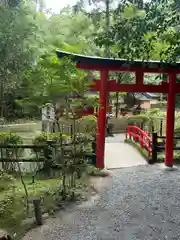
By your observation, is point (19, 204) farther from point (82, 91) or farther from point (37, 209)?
point (82, 91)

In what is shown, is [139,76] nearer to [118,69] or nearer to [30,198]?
[118,69]

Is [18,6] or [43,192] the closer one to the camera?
[43,192]

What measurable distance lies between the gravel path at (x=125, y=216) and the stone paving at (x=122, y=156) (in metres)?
1.15

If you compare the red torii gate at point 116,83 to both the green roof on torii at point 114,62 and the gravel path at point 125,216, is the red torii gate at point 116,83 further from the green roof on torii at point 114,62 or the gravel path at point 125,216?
the gravel path at point 125,216

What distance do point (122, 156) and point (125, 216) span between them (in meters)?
3.53

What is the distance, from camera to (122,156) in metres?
7.52

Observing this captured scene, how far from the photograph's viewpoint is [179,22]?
333cm

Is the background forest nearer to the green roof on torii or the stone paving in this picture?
the green roof on torii

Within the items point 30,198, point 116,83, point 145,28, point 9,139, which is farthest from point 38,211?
point 116,83

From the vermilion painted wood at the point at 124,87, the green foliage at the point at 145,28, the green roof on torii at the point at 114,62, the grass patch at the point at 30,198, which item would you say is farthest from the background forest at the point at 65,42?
the grass patch at the point at 30,198

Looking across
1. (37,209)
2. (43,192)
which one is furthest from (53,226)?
(43,192)

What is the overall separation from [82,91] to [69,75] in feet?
1.32

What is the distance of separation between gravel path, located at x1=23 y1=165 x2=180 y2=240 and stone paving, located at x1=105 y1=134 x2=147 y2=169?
3.78 ft

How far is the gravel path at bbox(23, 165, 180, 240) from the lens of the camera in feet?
11.4
